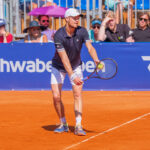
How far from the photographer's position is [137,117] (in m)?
10.1

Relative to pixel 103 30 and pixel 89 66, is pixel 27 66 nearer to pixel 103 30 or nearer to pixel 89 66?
pixel 89 66

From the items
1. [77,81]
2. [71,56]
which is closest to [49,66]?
[71,56]

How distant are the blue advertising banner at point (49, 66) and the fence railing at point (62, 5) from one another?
1.52 m

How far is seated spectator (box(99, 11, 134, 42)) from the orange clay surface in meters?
1.44

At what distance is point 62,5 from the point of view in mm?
16219

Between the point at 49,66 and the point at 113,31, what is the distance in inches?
78.0

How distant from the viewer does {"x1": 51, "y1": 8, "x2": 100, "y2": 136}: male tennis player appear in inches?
314

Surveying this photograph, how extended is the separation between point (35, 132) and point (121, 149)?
1.97 metres

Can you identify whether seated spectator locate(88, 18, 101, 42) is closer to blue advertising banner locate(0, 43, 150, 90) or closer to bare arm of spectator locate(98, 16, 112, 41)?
bare arm of spectator locate(98, 16, 112, 41)

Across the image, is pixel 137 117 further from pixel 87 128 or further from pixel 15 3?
pixel 15 3

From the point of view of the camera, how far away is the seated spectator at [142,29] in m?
13.5

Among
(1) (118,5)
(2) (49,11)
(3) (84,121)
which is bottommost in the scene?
(3) (84,121)

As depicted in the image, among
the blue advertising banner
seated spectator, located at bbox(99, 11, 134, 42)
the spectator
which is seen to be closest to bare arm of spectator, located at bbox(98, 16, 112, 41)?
seated spectator, located at bbox(99, 11, 134, 42)

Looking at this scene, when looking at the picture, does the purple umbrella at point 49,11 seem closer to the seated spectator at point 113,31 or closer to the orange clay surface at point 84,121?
the seated spectator at point 113,31
